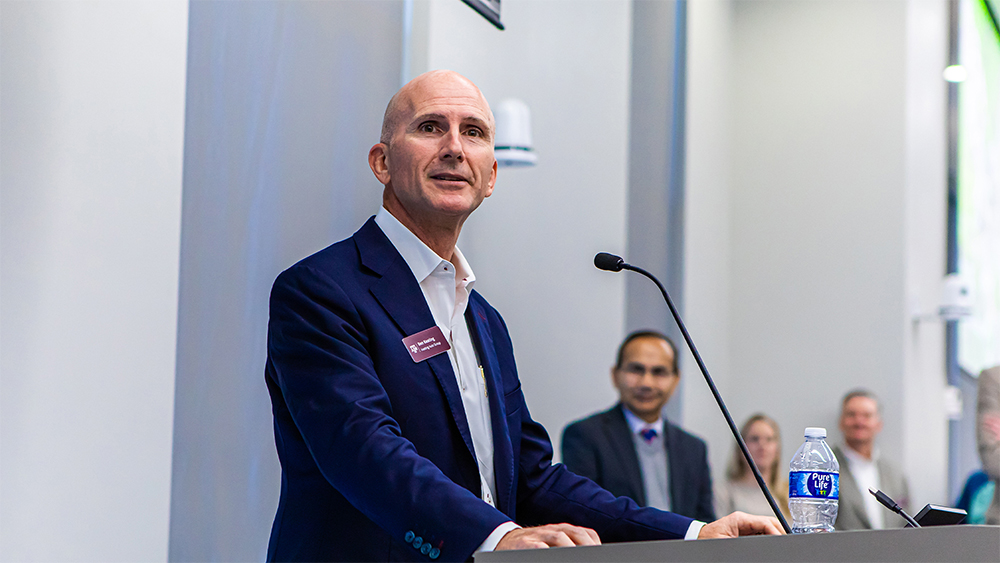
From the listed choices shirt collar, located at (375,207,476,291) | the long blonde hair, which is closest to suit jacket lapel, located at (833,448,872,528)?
the long blonde hair

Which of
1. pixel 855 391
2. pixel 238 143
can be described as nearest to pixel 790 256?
pixel 855 391

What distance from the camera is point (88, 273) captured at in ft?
7.16

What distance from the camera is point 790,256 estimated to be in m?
6.73

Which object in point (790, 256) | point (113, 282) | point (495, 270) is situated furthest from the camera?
point (790, 256)

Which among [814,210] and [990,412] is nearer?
[990,412]

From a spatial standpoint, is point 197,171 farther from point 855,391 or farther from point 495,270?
point 855,391

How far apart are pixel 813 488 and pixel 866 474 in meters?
4.73

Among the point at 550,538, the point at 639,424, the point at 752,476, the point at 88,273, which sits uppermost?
the point at 88,273

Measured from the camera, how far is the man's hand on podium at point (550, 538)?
3.98 feet

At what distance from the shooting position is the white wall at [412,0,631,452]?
16.9ft

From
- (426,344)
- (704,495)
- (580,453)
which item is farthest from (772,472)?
(426,344)

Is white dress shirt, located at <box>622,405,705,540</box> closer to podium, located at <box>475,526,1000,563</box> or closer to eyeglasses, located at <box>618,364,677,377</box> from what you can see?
eyeglasses, located at <box>618,364,677,377</box>

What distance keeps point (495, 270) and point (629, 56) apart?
1.43m

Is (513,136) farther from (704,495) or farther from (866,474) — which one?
(866,474)
